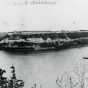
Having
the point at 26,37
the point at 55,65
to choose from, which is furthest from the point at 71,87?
the point at 26,37

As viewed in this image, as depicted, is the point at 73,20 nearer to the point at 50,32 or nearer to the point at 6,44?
the point at 50,32

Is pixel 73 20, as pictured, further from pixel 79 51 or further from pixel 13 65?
pixel 13 65

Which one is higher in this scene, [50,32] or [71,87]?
[50,32]

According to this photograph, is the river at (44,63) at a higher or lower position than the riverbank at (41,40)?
lower

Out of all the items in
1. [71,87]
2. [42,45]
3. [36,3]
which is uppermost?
[36,3]

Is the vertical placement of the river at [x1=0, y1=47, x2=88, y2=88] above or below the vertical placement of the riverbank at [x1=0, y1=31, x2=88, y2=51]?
below
